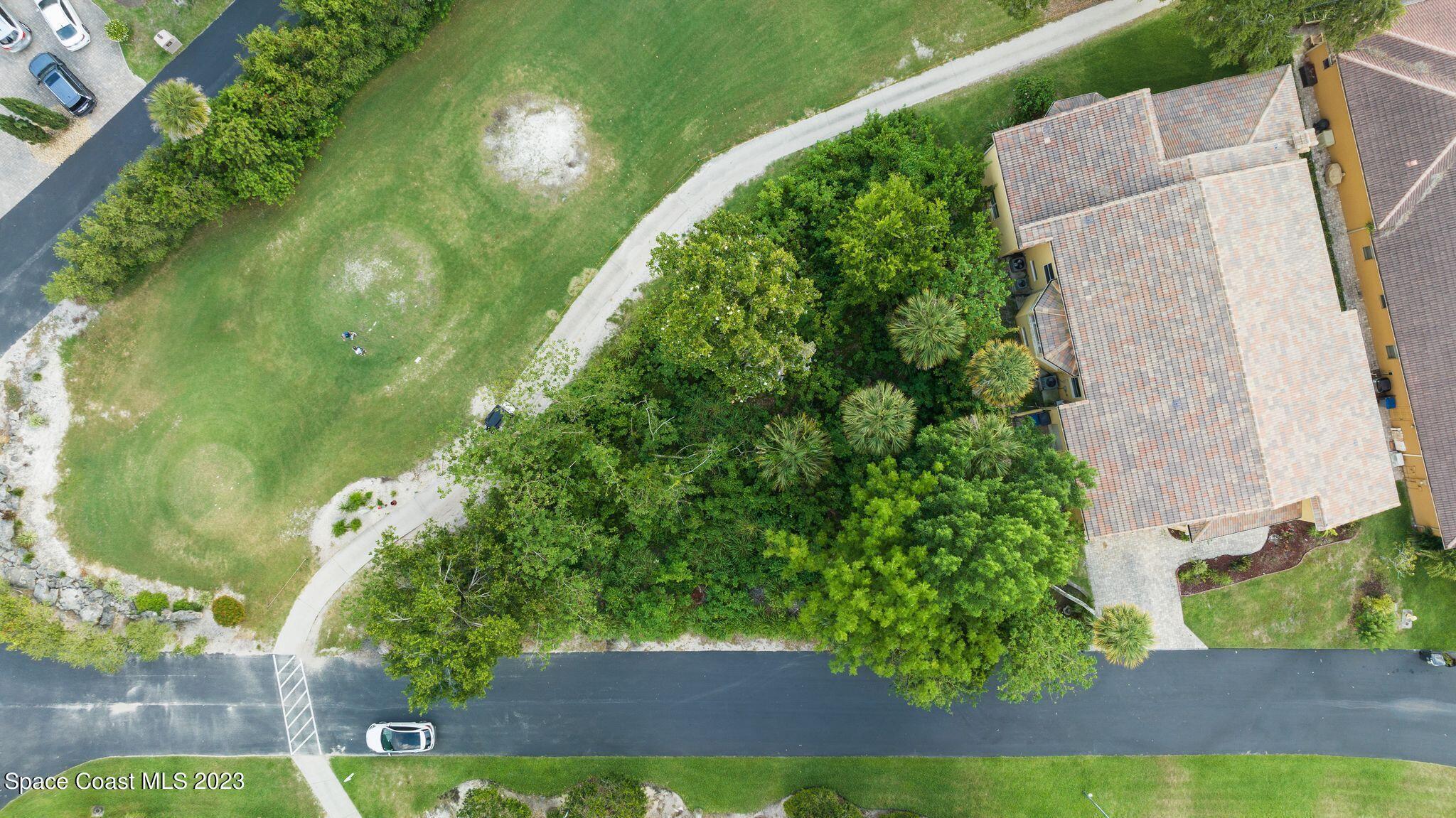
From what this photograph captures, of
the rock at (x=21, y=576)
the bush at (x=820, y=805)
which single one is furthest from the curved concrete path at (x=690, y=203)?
the bush at (x=820, y=805)

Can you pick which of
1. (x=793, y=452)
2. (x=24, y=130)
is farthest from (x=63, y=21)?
(x=793, y=452)

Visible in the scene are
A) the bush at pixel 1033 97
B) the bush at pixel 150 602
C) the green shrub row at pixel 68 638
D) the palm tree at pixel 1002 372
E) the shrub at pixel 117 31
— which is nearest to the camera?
the palm tree at pixel 1002 372

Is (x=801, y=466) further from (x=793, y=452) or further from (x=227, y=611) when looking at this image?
(x=227, y=611)

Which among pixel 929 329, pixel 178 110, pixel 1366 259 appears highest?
pixel 178 110

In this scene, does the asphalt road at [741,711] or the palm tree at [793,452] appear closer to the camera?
the palm tree at [793,452]

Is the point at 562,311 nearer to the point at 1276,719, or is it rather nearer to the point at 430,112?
the point at 430,112

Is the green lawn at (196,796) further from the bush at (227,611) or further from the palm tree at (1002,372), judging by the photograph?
the palm tree at (1002,372)

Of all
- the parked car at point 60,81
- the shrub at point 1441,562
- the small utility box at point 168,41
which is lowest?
the shrub at point 1441,562
